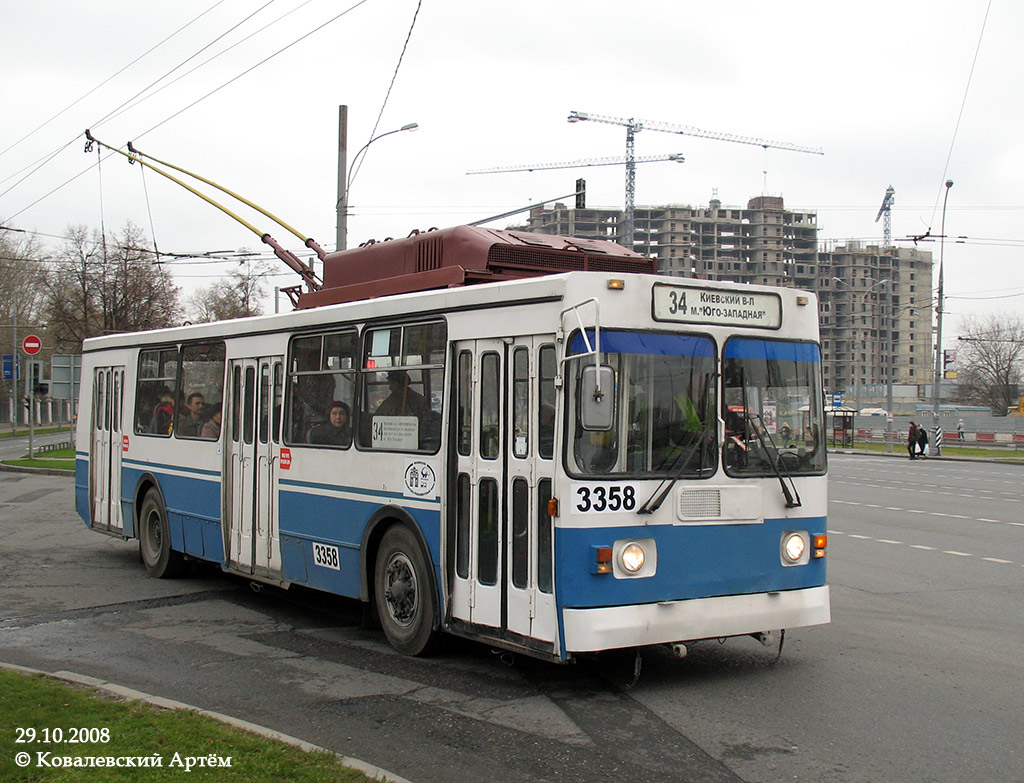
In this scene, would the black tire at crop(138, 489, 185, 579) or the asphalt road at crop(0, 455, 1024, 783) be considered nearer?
the asphalt road at crop(0, 455, 1024, 783)

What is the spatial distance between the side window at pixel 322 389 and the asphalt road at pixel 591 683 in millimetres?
1711

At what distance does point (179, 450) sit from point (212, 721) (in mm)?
6568

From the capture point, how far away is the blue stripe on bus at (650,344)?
6824 mm

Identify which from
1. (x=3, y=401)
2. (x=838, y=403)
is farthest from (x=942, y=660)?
(x=3, y=401)

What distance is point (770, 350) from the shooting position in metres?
7.54

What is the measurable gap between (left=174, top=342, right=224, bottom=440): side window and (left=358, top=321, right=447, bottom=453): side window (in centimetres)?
306

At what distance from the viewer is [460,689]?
713cm

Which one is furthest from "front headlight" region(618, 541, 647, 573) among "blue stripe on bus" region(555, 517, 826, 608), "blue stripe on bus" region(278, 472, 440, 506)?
"blue stripe on bus" region(278, 472, 440, 506)

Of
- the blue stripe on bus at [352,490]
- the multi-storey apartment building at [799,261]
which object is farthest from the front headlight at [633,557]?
the multi-storey apartment building at [799,261]

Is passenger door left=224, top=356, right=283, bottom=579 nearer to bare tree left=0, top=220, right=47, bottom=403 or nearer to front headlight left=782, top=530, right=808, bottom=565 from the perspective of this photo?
front headlight left=782, top=530, right=808, bottom=565

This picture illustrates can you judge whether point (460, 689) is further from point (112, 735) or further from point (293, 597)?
point (293, 597)

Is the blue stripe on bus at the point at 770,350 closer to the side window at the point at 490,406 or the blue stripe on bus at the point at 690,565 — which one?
the blue stripe on bus at the point at 690,565

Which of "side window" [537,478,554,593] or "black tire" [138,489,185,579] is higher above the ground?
"side window" [537,478,554,593]

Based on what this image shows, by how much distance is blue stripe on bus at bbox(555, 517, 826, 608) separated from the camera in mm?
6656
